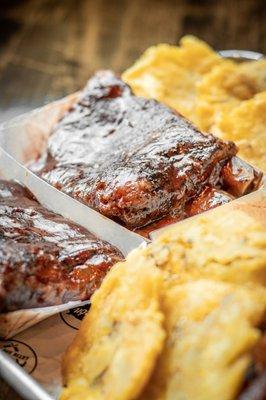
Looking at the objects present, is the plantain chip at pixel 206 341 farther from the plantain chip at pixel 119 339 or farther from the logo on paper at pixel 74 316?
the logo on paper at pixel 74 316

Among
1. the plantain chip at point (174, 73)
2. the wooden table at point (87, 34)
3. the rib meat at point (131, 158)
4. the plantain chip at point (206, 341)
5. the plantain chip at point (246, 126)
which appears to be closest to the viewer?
the plantain chip at point (206, 341)

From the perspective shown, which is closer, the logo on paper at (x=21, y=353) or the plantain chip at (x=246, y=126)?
the logo on paper at (x=21, y=353)

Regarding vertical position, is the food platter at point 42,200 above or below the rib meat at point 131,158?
below

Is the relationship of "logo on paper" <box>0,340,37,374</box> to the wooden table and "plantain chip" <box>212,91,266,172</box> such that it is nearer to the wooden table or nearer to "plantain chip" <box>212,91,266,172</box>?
"plantain chip" <box>212,91,266,172</box>

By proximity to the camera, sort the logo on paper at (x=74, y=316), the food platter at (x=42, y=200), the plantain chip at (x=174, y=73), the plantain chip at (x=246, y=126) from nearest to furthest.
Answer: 1. the food platter at (x=42, y=200)
2. the logo on paper at (x=74, y=316)
3. the plantain chip at (x=246, y=126)
4. the plantain chip at (x=174, y=73)

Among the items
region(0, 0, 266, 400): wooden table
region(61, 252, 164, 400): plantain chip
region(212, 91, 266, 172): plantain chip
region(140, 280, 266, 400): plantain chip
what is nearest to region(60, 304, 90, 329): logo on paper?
region(61, 252, 164, 400): plantain chip

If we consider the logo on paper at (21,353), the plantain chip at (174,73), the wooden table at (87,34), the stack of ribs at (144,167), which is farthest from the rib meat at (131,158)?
the wooden table at (87,34)
